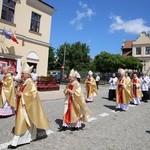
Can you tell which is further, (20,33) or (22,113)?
(20,33)

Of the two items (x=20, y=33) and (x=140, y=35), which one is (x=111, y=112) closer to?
(x=20, y=33)

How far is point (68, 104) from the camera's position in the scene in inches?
318

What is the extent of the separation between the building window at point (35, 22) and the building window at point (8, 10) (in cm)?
228

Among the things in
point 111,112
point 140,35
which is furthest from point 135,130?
point 140,35

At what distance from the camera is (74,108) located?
8.05m

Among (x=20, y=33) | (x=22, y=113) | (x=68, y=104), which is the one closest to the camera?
(x=22, y=113)

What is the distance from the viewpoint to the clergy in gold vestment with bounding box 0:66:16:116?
9641mm

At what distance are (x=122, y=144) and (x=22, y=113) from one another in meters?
2.58

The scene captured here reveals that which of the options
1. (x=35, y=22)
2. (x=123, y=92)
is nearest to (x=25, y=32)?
(x=35, y=22)

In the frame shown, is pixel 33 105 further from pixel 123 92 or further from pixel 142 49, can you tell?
pixel 142 49

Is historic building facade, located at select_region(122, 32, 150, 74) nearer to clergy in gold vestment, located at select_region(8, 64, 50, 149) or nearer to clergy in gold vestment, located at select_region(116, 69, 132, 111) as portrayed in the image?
clergy in gold vestment, located at select_region(116, 69, 132, 111)

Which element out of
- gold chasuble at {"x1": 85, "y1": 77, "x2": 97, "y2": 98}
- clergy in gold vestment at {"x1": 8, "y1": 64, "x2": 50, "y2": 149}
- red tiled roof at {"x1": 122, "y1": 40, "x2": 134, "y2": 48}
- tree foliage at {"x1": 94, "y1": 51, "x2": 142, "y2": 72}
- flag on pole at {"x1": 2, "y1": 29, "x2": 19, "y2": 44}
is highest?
red tiled roof at {"x1": 122, "y1": 40, "x2": 134, "y2": 48}

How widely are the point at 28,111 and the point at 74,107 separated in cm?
191

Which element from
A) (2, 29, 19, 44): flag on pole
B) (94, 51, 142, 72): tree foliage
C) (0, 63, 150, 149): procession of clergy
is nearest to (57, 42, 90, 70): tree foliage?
(94, 51, 142, 72): tree foliage
